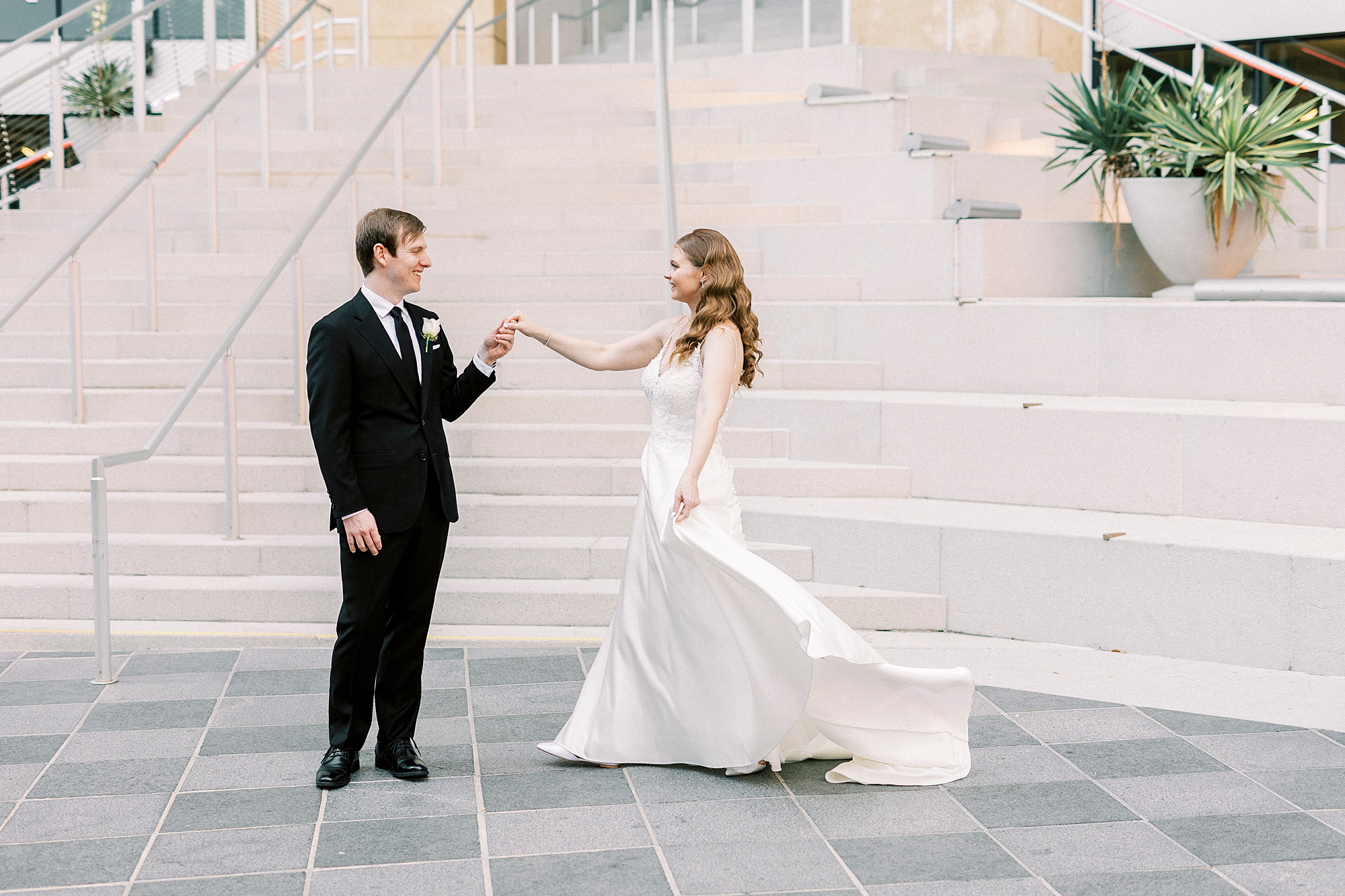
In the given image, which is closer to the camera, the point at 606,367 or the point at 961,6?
the point at 606,367

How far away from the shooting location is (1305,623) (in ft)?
15.0

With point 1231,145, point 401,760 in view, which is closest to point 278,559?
point 401,760

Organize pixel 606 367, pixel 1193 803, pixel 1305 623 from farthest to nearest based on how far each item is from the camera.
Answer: pixel 1305 623 < pixel 606 367 < pixel 1193 803

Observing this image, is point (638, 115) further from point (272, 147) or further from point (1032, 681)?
point (1032, 681)

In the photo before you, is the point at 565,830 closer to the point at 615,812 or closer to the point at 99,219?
the point at 615,812

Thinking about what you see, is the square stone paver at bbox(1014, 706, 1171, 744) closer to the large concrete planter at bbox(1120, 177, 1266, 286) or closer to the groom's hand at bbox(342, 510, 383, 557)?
the groom's hand at bbox(342, 510, 383, 557)

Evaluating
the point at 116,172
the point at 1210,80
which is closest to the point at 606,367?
the point at 116,172

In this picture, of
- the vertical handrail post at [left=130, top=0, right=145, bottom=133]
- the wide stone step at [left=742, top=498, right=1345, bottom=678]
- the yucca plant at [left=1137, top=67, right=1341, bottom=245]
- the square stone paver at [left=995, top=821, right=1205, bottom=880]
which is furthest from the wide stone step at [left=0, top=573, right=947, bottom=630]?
the vertical handrail post at [left=130, top=0, right=145, bottom=133]

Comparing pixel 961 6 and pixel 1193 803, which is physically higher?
pixel 961 6

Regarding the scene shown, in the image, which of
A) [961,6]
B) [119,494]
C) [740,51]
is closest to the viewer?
[119,494]

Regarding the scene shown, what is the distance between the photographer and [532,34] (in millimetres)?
13258

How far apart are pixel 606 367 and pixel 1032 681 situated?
1949 mm

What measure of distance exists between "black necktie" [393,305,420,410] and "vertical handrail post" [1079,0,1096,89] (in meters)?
8.77

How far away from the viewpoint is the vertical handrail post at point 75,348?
20.6ft
